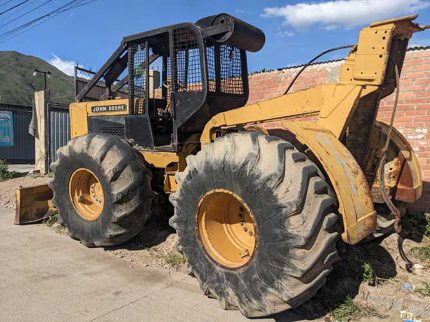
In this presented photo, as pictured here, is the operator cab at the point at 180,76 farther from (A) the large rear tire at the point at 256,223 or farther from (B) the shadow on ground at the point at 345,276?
(B) the shadow on ground at the point at 345,276

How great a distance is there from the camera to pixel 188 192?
388 cm

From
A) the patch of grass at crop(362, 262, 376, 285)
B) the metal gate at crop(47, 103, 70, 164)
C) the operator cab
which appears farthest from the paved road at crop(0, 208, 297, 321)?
the metal gate at crop(47, 103, 70, 164)

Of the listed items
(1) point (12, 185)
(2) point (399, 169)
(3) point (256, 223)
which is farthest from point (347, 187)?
(1) point (12, 185)

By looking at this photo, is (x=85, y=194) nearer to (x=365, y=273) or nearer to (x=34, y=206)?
(x=34, y=206)

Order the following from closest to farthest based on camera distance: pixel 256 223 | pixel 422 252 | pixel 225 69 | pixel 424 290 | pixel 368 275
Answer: pixel 256 223
pixel 424 290
pixel 368 275
pixel 422 252
pixel 225 69

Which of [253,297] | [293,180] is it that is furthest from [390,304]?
[293,180]

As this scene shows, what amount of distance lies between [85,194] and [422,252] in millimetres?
4241

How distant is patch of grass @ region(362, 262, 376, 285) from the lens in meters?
3.98

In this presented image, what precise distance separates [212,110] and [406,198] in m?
2.46

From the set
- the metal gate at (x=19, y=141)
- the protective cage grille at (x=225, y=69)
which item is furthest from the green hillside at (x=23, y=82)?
the protective cage grille at (x=225, y=69)

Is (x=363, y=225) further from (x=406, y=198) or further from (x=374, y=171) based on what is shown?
(x=406, y=198)

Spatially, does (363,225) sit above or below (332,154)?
below

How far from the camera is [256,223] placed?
338 centimetres

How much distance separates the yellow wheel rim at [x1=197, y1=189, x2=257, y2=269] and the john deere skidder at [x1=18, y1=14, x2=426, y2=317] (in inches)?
0.5
